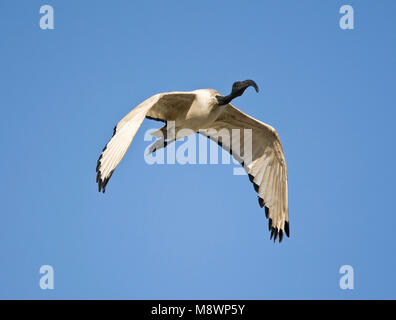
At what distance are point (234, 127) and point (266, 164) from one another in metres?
0.78

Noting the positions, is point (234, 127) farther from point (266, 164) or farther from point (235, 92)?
point (235, 92)

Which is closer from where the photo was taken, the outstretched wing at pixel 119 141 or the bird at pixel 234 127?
the outstretched wing at pixel 119 141

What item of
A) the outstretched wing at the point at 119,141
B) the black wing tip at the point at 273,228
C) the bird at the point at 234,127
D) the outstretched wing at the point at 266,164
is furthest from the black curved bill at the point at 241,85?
the black wing tip at the point at 273,228

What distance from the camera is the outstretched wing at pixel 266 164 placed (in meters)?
12.4

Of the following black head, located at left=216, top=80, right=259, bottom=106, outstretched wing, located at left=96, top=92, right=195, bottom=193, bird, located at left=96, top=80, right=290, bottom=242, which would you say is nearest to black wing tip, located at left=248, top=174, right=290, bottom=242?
bird, located at left=96, top=80, right=290, bottom=242

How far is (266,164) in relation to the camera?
12586 mm

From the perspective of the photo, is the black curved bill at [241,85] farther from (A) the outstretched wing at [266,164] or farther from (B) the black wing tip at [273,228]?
(B) the black wing tip at [273,228]

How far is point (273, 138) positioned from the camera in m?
12.4

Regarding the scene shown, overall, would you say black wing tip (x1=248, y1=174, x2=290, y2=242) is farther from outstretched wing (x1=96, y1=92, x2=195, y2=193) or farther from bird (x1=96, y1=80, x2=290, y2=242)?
outstretched wing (x1=96, y1=92, x2=195, y2=193)

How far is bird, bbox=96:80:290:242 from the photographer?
1081 centimetres
